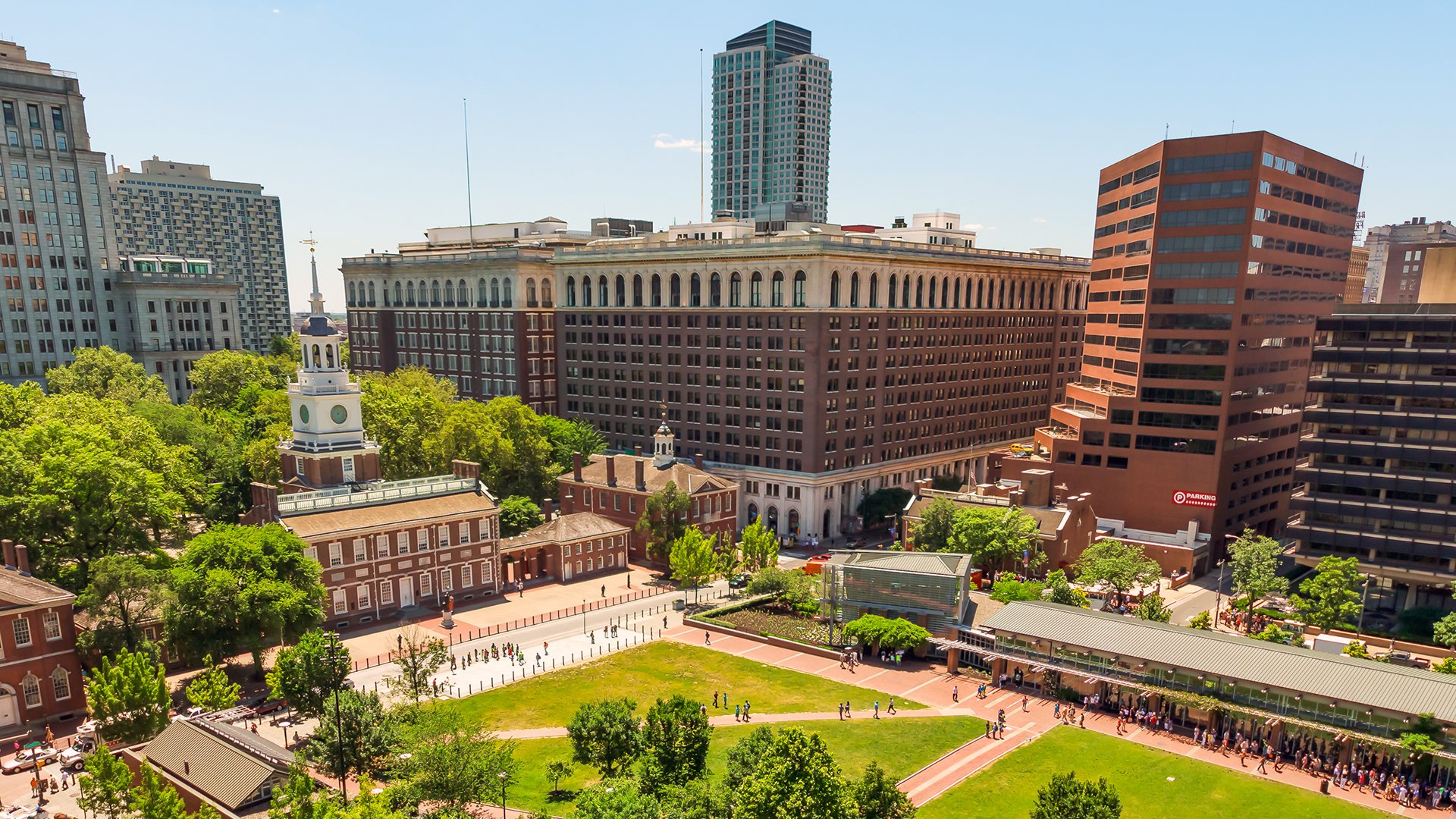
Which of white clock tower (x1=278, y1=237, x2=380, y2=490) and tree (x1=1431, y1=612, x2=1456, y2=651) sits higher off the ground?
white clock tower (x1=278, y1=237, x2=380, y2=490)

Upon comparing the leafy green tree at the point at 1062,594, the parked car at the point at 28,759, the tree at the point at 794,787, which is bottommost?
the parked car at the point at 28,759

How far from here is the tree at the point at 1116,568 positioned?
258 feet

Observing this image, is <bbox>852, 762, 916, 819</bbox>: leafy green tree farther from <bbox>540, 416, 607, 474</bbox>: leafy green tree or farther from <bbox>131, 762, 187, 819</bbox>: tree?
<bbox>540, 416, 607, 474</bbox>: leafy green tree

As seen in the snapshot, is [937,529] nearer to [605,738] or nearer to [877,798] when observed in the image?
[605,738]

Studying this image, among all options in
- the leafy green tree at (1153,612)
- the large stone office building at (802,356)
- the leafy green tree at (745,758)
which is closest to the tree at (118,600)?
the leafy green tree at (745,758)

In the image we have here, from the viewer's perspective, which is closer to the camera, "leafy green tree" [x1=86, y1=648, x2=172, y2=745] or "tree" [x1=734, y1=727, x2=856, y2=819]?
"tree" [x1=734, y1=727, x2=856, y2=819]

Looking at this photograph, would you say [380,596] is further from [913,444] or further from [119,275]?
[119,275]

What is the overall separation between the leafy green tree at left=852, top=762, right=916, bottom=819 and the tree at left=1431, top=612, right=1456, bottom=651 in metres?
A: 54.9

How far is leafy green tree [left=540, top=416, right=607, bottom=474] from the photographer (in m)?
114

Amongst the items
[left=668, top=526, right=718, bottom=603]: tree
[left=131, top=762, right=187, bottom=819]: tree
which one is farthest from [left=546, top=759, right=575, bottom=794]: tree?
[left=668, top=526, right=718, bottom=603]: tree

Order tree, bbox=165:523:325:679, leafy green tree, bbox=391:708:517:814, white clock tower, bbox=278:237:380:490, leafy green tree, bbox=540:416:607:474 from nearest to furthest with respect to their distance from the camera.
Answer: leafy green tree, bbox=391:708:517:814
tree, bbox=165:523:325:679
white clock tower, bbox=278:237:380:490
leafy green tree, bbox=540:416:607:474

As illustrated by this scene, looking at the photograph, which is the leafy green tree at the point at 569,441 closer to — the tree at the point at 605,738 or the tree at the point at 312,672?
the tree at the point at 312,672

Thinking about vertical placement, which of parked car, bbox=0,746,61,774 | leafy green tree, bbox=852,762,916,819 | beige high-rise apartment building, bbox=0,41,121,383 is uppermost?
beige high-rise apartment building, bbox=0,41,121,383

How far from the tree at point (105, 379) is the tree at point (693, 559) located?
263ft
